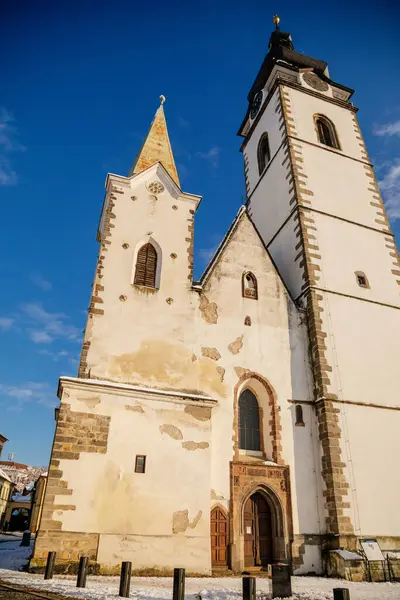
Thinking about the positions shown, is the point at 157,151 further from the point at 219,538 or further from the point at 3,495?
the point at 3,495

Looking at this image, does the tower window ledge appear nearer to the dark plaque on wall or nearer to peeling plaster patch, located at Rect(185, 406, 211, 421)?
peeling plaster patch, located at Rect(185, 406, 211, 421)

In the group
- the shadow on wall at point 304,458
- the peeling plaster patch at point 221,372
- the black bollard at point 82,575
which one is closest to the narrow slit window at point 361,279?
the shadow on wall at point 304,458

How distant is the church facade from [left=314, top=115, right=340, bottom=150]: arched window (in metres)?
3.84

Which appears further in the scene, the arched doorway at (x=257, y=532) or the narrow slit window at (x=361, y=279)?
the narrow slit window at (x=361, y=279)

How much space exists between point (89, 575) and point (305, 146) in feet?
64.3

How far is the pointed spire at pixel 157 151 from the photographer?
17.5 metres

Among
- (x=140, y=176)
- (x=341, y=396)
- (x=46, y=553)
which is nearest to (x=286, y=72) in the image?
(x=140, y=176)

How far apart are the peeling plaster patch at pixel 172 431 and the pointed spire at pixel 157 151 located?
9938 millimetres

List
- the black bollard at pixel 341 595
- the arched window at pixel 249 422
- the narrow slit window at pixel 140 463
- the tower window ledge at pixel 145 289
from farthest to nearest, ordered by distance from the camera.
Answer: the tower window ledge at pixel 145 289
the arched window at pixel 249 422
the narrow slit window at pixel 140 463
the black bollard at pixel 341 595

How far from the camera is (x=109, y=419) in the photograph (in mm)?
11555

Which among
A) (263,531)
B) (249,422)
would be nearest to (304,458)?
(249,422)

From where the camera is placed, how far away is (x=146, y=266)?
591 inches

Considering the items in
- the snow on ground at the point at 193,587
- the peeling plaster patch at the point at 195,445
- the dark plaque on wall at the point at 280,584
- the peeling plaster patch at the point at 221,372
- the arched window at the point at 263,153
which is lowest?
the snow on ground at the point at 193,587

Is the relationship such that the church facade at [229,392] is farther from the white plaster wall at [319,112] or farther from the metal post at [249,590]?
the metal post at [249,590]
